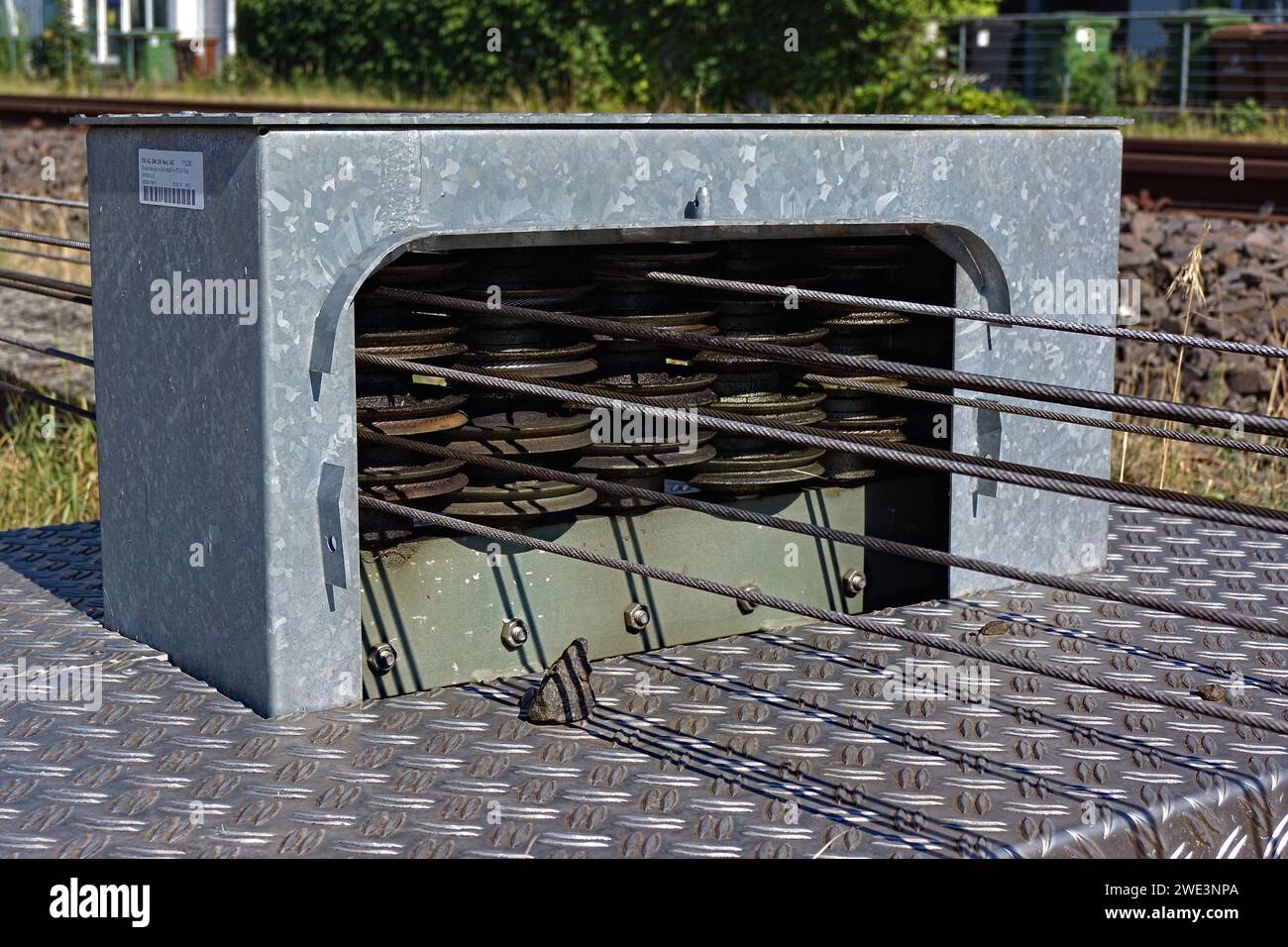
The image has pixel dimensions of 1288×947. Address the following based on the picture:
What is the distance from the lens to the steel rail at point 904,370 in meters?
3.11

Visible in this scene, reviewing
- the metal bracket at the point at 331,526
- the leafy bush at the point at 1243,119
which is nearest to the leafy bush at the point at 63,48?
the leafy bush at the point at 1243,119

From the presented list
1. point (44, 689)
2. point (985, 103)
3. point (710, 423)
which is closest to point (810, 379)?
point (710, 423)

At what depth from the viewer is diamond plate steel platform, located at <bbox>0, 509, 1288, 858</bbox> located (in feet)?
10.3

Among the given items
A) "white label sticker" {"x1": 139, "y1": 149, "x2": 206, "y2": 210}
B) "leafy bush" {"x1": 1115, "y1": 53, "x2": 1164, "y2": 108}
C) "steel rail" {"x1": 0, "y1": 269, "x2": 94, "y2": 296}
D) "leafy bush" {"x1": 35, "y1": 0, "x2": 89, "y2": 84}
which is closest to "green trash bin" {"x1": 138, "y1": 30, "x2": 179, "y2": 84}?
"leafy bush" {"x1": 35, "y1": 0, "x2": 89, "y2": 84}

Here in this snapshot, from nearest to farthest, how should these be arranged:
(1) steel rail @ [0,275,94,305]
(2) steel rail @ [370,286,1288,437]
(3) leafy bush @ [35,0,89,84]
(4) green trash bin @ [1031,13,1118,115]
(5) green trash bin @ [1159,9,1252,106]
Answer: (2) steel rail @ [370,286,1288,437]
(1) steel rail @ [0,275,94,305]
(4) green trash bin @ [1031,13,1118,115]
(5) green trash bin @ [1159,9,1252,106]
(3) leafy bush @ [35,0,89,84]

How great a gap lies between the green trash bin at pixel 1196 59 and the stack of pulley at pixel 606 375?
57.9 ft

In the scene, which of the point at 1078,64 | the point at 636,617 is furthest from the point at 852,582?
the point at 1078,64

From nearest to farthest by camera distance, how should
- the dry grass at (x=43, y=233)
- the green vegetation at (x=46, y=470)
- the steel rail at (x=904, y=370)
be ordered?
the steel rail at (x=904, y=370) → the green vegetation at (x=46, y=470) → the dry grass at (x=43, y=233)

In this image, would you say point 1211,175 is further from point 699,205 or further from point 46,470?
point 699,205

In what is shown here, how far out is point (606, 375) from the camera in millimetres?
4359

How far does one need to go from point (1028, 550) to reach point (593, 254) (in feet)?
4.87

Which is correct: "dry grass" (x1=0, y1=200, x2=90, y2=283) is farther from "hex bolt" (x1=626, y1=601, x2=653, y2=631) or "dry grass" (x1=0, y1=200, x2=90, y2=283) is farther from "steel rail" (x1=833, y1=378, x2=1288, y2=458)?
"steel rail" (x1=833, y1=378, x2=1288, y2=458)

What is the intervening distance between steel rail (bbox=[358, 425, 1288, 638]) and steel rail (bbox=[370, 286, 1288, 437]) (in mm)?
319

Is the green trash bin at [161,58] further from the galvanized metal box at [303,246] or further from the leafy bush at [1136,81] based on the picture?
the galvanized metal box at [303,246]
